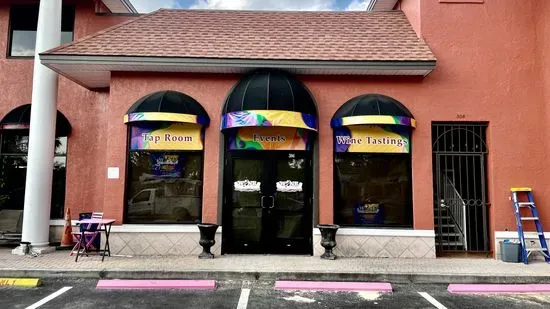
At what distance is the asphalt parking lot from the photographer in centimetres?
619

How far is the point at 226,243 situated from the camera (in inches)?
365

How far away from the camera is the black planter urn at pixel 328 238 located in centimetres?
866

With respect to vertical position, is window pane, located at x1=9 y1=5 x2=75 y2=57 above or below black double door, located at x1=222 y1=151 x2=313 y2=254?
above

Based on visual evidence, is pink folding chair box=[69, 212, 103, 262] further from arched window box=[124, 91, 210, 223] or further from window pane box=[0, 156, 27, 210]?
window pane box=[0, 156, 27, 210]

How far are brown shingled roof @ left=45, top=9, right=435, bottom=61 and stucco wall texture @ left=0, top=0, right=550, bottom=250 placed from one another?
0.58 m

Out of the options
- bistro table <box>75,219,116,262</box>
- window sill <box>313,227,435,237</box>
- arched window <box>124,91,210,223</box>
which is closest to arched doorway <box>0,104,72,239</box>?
bistro table <box>75,219,116,262</box>

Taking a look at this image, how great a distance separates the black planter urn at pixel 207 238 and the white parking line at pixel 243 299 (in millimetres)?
1990

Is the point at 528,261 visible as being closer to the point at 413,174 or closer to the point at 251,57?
the point at 413,174

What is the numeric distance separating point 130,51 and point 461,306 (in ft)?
26.6

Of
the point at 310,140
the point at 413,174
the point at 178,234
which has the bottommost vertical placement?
the point at 178,234

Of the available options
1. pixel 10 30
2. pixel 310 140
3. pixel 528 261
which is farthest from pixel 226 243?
pixel 10 30

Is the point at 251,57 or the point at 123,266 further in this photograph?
the point at 251,57

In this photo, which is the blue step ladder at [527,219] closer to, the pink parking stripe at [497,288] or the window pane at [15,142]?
the pink parking stripe at [497,288]

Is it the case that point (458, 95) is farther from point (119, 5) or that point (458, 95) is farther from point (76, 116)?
point (119, 5)
